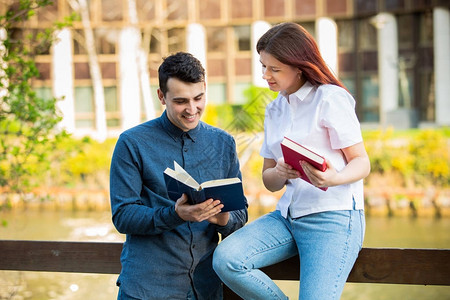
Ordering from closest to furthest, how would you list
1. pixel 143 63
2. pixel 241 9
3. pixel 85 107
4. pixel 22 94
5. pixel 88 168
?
pixel 22 94 → pixel 88 168 → pixel 143 63 → pixel 241 9 → pixel 85 107

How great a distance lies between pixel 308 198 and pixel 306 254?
0.22m

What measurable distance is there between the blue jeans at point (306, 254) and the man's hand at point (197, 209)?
0.71 ft

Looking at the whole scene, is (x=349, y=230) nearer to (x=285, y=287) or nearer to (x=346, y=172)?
(x=346, y=172)

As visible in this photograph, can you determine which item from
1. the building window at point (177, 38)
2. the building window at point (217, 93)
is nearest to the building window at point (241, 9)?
the building window at point (177, 38)

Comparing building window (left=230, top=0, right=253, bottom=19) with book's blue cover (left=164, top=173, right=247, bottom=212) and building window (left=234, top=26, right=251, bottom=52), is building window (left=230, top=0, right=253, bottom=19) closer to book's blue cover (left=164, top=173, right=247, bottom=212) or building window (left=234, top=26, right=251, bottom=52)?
building window (left=234, top=26, right=251, bottom=52)

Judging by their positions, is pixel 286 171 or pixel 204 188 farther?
pixel 286 171

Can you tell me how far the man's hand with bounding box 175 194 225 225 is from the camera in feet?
6.93

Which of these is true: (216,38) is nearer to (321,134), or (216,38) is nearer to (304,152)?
(321,134)

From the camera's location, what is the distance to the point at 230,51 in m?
22.9

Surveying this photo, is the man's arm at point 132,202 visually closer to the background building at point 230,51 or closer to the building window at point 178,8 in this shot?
the background building at point 230,51

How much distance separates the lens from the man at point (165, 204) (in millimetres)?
2354

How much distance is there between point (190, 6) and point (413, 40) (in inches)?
326

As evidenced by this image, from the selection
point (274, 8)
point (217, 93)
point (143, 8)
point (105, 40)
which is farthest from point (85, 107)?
point (274, 8)

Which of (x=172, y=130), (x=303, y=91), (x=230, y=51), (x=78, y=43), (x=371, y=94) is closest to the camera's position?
(x=303, y=91)
